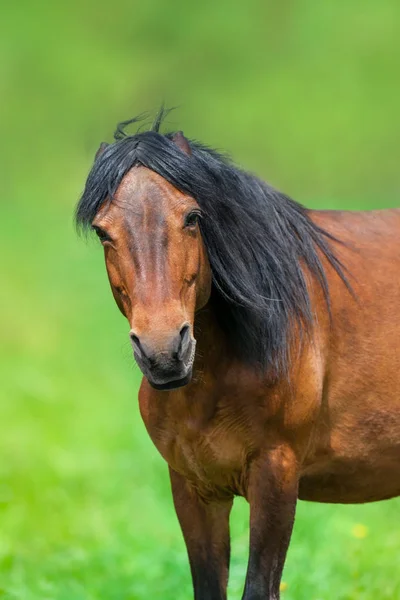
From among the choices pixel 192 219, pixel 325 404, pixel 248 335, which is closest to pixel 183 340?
pixel 192 219

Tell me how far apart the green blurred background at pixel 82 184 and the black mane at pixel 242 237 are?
0.46 meters

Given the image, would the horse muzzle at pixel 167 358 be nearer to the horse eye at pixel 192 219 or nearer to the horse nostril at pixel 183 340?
the horse nostril at pixel 183 340

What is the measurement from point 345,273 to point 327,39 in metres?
19.1

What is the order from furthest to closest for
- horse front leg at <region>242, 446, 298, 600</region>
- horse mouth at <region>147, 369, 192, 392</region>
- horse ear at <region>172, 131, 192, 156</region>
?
1. horse front leg at <region>242, 446, 298, 600</region>
2. horse ear at <region>172, 131, 192, 156</region>
3. horse mouth at <region>147, 369, 192, 392</region>

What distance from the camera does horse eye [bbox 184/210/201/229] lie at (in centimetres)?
381

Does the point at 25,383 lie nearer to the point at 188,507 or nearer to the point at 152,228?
the point at 188,507

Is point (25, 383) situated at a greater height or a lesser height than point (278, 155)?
lesser

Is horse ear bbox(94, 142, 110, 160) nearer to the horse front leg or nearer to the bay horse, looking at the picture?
the bay horse

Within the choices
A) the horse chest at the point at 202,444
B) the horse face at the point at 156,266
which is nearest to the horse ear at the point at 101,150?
the horse face at the point at 156,266

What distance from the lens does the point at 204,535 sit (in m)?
4.55

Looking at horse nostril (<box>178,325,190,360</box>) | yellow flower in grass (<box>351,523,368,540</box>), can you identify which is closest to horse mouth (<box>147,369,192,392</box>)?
horse nostril (<box>178,325,190,360</box>)

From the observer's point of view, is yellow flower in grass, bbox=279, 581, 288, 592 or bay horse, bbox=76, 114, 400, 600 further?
yellow flower in grass, bbox=279, 581, 288, 592

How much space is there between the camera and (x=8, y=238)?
1548cm

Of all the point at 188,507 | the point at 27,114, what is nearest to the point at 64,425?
the point at 188,507
